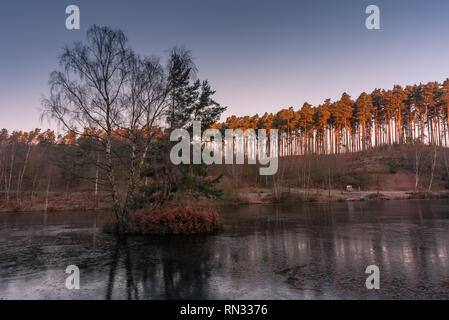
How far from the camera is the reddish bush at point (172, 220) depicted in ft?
51.4

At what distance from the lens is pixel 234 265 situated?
9.02m

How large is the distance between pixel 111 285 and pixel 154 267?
186cm

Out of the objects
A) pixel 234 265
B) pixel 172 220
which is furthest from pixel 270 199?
pixel 234 265

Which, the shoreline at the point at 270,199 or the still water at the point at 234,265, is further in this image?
the shoreline at the point at 270,199

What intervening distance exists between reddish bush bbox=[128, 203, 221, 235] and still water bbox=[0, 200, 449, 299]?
3.99 feet

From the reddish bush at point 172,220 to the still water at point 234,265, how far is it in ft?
3.99

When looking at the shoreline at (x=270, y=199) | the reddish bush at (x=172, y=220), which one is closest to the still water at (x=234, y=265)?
the reddish bush at (x=172, y=220)

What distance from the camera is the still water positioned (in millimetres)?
6520

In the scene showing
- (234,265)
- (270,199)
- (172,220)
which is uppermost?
(172,220)

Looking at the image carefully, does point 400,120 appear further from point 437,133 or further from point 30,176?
point 30,176

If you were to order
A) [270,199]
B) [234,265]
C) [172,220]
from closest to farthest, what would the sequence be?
[234,265]
[172,220]
[270,199]

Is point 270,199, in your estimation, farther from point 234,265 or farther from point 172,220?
point 234,265

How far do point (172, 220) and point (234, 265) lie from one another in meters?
7.29

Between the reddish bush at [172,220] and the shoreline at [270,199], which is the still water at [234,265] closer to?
the reddish bush at [172,220]
